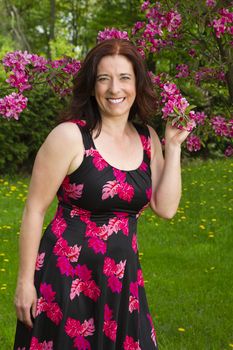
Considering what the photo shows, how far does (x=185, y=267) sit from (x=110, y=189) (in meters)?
3.96

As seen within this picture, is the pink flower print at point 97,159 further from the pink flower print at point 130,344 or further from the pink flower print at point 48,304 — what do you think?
the pink flower print at point 130,344

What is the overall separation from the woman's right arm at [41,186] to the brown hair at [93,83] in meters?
0.13

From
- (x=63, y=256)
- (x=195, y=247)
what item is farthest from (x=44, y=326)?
(x=195, y=247)

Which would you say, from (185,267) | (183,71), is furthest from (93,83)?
(185,267)

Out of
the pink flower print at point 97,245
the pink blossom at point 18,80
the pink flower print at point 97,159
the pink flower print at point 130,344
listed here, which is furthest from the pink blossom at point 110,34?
the pink flower print at point 130,344

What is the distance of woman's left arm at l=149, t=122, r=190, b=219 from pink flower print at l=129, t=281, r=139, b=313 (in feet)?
1.15

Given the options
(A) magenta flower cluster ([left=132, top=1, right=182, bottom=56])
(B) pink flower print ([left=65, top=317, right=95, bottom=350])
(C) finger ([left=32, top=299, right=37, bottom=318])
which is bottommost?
(B) pink flower print ([left=65, top=317, right=95, bottom=350])

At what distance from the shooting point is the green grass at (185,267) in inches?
188

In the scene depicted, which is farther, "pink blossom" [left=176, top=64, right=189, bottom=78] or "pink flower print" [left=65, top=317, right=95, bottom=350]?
"pink blossom" [left=176, top=64, right=189, bottom=78]

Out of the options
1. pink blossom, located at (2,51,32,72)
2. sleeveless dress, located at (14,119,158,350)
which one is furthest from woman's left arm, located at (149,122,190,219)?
pink blossom, located at (2,51,32,72)

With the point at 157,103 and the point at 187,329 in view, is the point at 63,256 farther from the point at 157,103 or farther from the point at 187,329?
the point at 187,329

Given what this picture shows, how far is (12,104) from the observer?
3.02 m

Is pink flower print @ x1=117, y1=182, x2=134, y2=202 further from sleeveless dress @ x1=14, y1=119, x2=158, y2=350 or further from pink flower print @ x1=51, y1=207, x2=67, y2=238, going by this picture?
pink flower print @ x1=51, y1=207, x2=67, y2=238

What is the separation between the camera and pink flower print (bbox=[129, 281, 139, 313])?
2.62 meters
